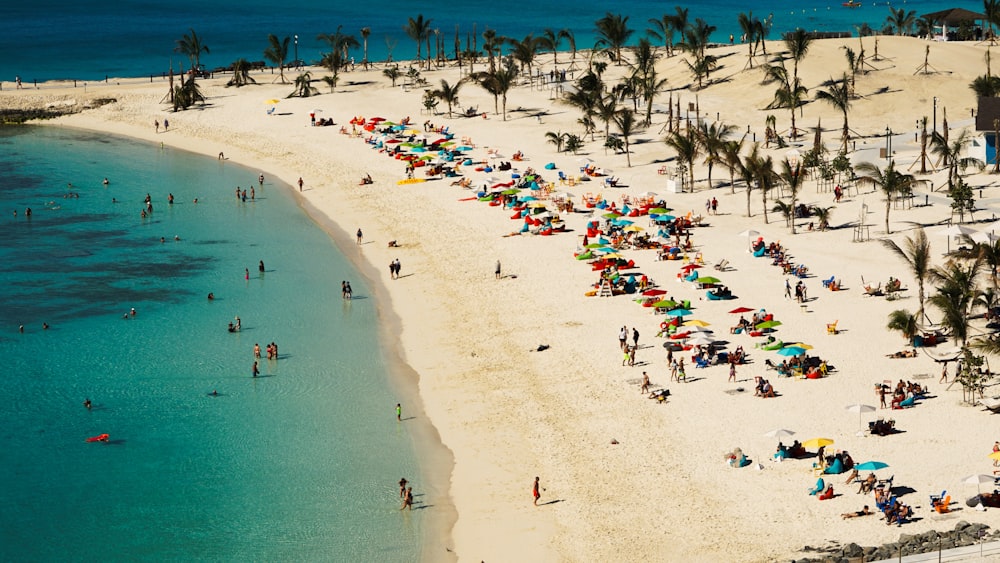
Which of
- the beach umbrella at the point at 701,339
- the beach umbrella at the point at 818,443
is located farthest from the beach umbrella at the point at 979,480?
the beach umbrella at the point at 701,339

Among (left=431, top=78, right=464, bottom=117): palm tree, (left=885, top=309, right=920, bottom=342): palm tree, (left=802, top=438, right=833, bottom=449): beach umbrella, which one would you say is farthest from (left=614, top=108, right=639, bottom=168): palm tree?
(left=802, top=438, right=833, bottom=449): beach umbrella

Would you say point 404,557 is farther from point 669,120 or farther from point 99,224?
point 669,120

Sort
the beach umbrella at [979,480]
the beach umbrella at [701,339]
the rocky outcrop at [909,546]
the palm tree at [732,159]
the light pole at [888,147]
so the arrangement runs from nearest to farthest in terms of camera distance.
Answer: the rocky outcrop at [909,546] → the beach umbrella at [979,480] → the beach umbrella at [701,339] → the palm tree at [732,159] → the light pole at [888,147]

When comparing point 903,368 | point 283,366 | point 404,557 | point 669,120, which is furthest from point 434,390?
point 669,120

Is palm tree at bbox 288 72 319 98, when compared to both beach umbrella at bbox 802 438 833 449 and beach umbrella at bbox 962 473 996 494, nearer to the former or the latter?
beach umbrella at bbox 802 438 833 449

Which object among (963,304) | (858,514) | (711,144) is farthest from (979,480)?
(711,144)

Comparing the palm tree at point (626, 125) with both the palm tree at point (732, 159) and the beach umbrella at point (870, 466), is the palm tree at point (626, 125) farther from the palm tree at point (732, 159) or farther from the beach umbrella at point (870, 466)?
the beach umbrella at point (870, 466)
